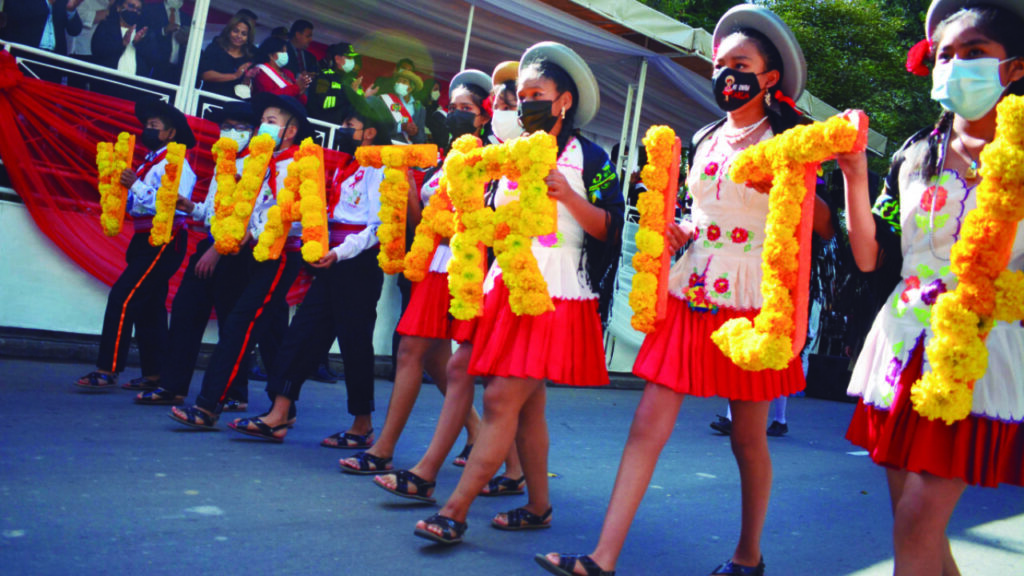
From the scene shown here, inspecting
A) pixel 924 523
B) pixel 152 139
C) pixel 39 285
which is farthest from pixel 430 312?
pixel 39 285

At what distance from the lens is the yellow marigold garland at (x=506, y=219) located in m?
3.56

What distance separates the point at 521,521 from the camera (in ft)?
13.3

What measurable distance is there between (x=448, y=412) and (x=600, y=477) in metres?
1.79

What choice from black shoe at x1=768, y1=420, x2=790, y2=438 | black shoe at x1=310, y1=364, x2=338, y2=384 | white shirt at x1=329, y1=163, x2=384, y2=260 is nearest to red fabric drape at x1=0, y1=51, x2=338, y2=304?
black shoe at x1=310, y1=364, x2=338, y2=384

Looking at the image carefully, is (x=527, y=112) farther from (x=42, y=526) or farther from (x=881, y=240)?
(x=42, y=526)

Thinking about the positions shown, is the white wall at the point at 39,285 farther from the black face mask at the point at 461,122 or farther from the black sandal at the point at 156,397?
the black face mask at the point at 461,122

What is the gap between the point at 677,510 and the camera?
4895 millimetres

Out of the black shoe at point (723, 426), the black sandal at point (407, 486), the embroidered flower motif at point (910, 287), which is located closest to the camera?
the embroidered flower motif at point (910, 287)

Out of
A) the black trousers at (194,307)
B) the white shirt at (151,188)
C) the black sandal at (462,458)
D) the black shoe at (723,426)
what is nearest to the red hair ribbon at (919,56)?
the black sandal at (462,458)

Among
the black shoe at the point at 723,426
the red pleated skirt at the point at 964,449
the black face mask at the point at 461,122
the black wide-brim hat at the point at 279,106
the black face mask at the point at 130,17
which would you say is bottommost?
the black shoe at the point at 723,426

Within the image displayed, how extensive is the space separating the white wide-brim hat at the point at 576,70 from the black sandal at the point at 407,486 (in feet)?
5.55

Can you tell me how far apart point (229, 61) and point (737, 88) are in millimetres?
6759

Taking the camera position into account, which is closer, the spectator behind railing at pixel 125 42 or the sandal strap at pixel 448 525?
the sandal strap at pixel 448 525

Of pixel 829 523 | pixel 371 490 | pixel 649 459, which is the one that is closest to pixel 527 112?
pixel 649 459
